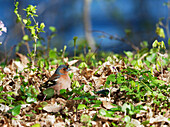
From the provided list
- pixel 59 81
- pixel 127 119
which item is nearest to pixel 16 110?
pixel 59 81

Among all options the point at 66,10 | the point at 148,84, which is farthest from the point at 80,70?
the point at 66,10

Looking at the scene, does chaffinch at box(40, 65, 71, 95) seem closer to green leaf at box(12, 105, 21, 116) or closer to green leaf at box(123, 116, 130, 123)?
green leaf at box(12, 105, 21, 116)

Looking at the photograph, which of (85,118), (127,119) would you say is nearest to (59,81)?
(85,118)

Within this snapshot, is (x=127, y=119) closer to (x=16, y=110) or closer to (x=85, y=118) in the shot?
(x=85, y=118)

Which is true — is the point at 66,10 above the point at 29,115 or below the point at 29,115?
above

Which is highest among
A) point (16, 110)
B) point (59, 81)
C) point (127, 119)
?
point (59, 81)

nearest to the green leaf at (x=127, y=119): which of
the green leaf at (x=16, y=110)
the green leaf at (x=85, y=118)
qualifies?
the green leaf at (x=85, y=118)

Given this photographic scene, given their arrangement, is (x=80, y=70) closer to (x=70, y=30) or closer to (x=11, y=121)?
(x=11, y=121)

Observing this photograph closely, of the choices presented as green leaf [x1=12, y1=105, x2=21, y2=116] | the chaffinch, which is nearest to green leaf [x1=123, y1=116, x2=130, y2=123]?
the chaffinch

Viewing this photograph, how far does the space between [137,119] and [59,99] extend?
92 cm

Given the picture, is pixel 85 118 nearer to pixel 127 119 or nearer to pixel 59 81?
pixel 127 119

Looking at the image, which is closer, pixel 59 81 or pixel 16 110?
pixel 16 110

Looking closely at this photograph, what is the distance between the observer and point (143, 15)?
593 inches

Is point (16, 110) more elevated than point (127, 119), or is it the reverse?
point (16, 110)
